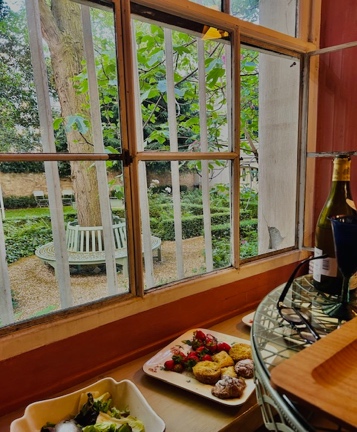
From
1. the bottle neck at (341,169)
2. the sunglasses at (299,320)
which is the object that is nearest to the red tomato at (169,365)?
the sunglasses at (299,320)

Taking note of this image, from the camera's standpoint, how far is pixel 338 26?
1.53m

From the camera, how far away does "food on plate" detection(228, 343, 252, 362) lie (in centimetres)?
103

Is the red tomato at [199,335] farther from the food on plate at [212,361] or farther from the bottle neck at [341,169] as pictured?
the bottle neck at [341,169]

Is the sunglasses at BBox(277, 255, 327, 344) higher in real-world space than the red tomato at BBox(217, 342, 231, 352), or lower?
higher

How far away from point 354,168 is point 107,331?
129cm

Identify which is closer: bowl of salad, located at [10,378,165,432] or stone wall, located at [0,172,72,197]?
bowl of salad, located at [10,378,165,432]

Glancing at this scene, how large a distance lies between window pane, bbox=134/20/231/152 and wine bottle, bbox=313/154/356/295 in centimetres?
49

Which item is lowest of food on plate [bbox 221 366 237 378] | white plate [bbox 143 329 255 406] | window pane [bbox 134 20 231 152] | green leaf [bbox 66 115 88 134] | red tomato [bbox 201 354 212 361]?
white plate [bbox 143 329 255 406]

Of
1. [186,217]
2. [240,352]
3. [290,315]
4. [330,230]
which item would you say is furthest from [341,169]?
[186,217]

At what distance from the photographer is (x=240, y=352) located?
1.04 m

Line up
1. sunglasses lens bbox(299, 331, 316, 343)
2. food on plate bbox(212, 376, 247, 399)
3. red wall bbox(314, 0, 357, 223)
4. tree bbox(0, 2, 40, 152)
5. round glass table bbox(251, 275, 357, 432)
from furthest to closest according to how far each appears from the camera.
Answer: red wall bbox(314, 0, 357, 223)
tree bbox(0, 2, 40, 152)
food on plate bbox(212, 376, 247, 399)
sunglasses lens bbox(299, 331, 316, 343)
round glass table bbox(251, 275, 357, 432)

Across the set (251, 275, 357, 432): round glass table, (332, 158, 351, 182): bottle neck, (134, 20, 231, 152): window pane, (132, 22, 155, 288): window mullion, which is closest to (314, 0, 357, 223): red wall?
(134, 20, 231, 152): window pane

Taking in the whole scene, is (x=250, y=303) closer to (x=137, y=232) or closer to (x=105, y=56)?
(x=137, y=232)

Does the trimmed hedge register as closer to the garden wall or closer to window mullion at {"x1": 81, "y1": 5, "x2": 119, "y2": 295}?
the garden wall
